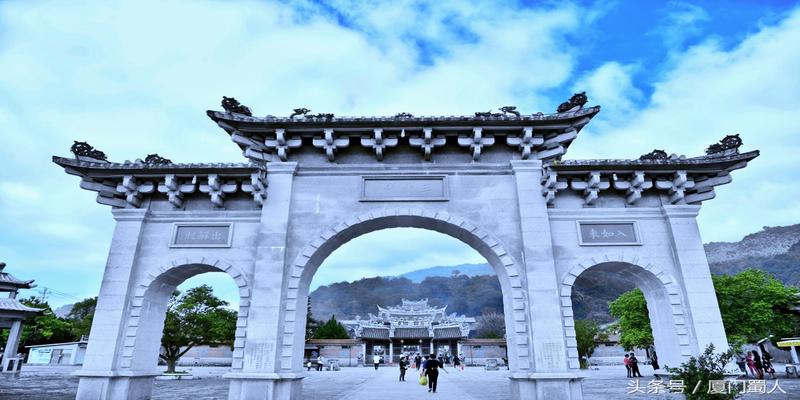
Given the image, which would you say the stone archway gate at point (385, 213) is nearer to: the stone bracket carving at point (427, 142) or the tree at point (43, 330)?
the stone bracket carving at point (427, 142)

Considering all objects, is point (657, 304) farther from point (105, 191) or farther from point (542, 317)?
point (105, 191)

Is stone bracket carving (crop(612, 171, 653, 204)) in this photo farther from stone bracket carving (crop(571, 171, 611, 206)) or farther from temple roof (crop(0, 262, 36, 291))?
temple roof (crop(0, 262, 36, 291))

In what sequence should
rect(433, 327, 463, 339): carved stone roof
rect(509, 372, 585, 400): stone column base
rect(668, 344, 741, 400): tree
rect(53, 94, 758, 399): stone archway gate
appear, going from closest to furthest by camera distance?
1. rect(668, 344, 741, 400): tree
2. rect(509, 372, 585, 400): stone column base
3. rect(53, 94, 758, 399): stone archway gate
4. rect(433, 327, 463, 339): carved stone roof

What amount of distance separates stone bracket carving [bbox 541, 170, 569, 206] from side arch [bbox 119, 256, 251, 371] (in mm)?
7742

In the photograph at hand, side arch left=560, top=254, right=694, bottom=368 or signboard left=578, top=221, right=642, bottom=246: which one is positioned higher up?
signboard left=578, top=221, right=642, bottom=246

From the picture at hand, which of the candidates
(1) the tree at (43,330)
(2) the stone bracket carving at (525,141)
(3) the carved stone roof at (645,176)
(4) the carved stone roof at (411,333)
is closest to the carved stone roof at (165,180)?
(2) the stone bracket carving at (525,141)

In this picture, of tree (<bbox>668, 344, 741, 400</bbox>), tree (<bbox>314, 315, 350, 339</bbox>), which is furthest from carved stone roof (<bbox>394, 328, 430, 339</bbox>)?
tree (<bbox>668, 344, 741, 400</bbox>)

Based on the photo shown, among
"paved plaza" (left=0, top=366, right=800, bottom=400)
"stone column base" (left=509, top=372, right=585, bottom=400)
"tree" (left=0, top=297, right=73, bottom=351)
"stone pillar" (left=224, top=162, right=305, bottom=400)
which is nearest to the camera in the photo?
"stone column base" (left=509, top=372, right=585, bottom=400)

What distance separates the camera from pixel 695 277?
997cm

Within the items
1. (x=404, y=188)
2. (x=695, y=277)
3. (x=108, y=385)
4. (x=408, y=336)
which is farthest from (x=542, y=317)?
(x=408, y=336)

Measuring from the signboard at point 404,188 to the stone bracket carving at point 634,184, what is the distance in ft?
14.6

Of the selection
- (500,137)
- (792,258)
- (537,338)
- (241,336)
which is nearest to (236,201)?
(241,336)

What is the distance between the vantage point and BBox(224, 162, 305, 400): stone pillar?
29.8ft

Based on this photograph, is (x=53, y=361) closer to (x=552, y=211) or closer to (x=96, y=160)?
(x=96, y=160)
